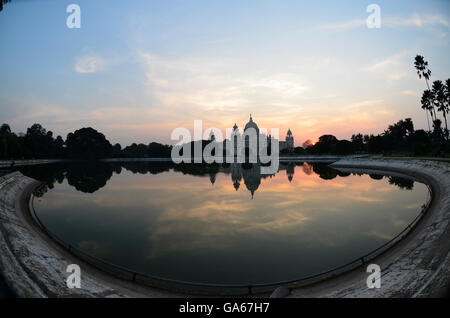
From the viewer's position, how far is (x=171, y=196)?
27.4 meters

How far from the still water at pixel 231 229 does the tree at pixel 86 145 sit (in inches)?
3965

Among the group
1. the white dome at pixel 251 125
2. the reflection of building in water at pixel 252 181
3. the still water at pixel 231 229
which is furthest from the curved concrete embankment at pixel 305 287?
the white dome at pixel 251 125

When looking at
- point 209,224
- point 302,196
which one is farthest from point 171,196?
point 302,196

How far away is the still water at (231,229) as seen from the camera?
10.8 m

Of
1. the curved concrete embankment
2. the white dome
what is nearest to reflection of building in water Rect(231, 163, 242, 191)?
the curved concrete embankment

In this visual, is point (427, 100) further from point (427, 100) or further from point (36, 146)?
point (36, 146)

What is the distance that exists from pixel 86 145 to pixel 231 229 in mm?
122630

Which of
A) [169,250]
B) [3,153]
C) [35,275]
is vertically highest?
[3,153]

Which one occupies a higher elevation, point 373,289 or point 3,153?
point 3,153

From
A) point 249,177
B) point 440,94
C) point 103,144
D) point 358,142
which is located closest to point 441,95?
point 440,94

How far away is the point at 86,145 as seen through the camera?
384 ft

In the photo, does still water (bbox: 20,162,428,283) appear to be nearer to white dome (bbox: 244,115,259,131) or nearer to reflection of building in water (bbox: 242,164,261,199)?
reflection of building in water (bbox: 242,164,261,199)
